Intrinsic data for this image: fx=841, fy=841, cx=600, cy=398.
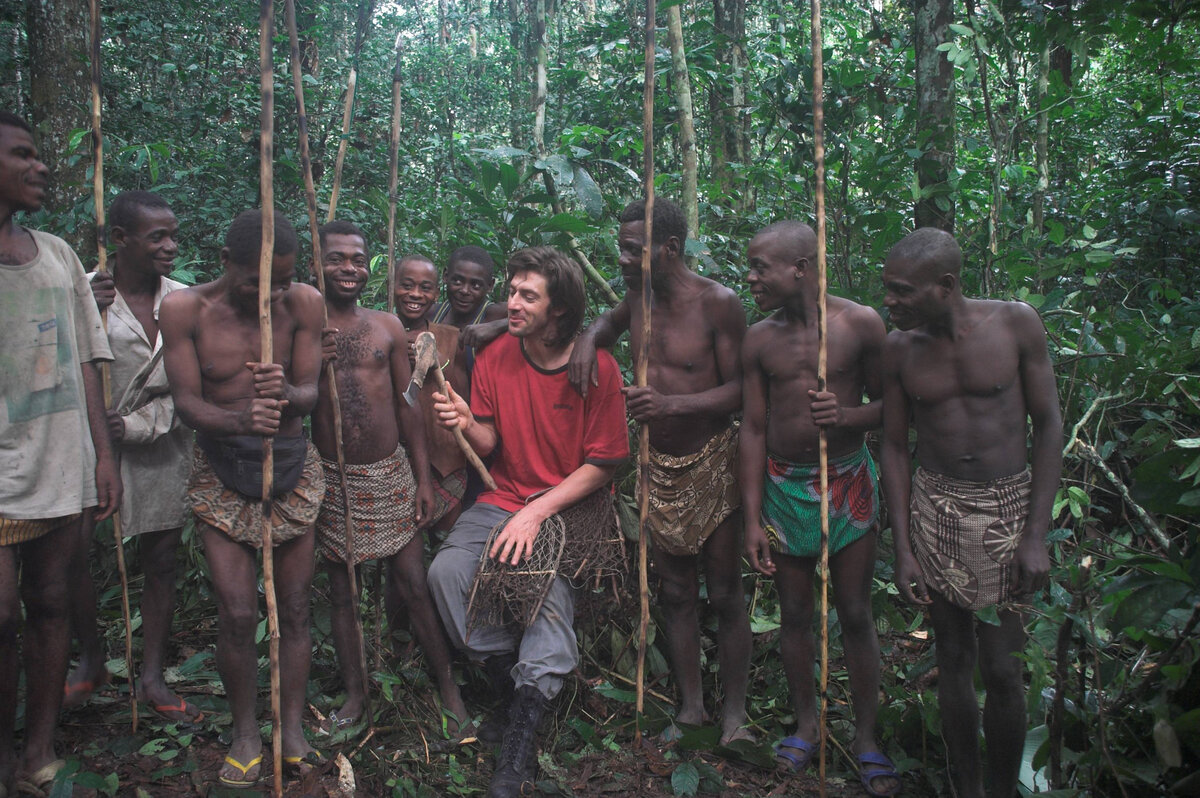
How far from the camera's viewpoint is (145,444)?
135 inches

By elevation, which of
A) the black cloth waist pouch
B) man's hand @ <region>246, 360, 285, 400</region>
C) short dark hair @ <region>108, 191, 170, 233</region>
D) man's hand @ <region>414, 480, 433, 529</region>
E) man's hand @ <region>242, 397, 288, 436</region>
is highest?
short dark hair @ <region>108, 191, 170, 233</region>

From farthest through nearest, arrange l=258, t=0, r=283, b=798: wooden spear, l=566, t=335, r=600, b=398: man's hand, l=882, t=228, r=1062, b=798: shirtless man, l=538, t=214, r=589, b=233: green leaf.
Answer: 1. l=538, t=214, r=589, b=233: green leaf
2. l=566, t=335, r=600, b=398: man's hand
3. l=882, t=228, r=1062, b=798: shirtless man
4. l=258, t=0, r=283, b=798: wooden spear

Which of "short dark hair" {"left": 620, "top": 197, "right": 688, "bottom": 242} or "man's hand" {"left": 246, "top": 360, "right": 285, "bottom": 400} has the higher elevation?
"short dark hair" {"left": 620, "top": 197, "right": 688, "bottom": 242}

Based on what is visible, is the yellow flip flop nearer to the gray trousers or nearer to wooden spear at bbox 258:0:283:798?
wooden spear at bbox 258:0:283:798

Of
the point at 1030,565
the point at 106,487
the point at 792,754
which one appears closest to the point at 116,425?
the point at 106,487

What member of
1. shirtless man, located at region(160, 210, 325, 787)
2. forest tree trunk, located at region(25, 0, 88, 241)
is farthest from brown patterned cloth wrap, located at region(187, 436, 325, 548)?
forest tree trunk, located at region(25, 0, 88, 241)

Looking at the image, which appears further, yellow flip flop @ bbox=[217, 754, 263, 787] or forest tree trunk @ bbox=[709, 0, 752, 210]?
forest tree trunk @ bbox=[709, 0, 752, 210]

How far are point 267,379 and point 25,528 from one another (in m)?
0.91

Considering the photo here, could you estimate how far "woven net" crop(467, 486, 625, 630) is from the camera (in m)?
3.14

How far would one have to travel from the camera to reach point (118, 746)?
3031 millimetres

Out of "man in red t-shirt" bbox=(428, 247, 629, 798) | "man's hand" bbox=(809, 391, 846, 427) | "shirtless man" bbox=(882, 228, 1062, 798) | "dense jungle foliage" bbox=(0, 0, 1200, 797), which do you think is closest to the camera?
"dense jungle foliage" bbox=(0, 0, 1200, 797)

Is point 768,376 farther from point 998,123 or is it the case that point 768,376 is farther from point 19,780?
point 19,780

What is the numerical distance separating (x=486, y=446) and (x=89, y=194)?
3.45 metres

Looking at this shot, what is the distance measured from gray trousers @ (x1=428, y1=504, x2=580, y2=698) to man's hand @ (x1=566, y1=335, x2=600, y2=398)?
630 millimetres
